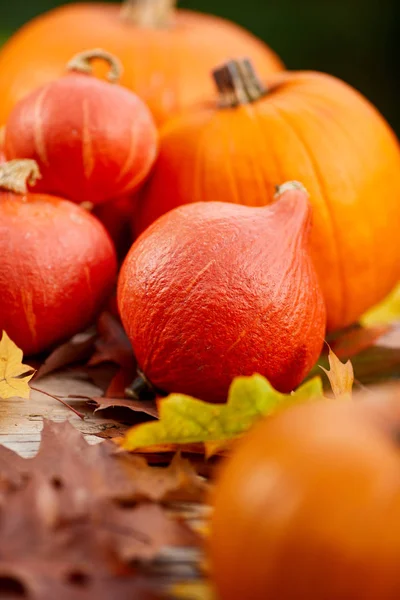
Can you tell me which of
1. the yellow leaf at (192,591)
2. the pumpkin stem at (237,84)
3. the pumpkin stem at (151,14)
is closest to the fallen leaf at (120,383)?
the yellow leaf at (192,591)

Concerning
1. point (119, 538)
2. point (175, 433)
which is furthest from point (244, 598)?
point (175, 433)

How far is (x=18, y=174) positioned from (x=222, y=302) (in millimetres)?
349

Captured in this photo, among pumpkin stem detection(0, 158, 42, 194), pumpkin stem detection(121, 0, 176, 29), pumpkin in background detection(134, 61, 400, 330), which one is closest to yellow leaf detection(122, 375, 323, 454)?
pumpkin stem detection(0, 158, 42, 194)

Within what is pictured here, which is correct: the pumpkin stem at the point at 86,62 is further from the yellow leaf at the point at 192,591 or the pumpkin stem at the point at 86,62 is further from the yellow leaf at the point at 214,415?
the yellow leaf at the point at 192,591

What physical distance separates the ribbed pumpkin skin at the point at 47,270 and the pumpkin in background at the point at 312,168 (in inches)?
9.0

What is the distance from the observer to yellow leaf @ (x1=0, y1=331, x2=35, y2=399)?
86 centimetres

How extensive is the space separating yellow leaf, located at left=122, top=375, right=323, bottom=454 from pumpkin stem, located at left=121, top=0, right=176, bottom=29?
1.31 meters

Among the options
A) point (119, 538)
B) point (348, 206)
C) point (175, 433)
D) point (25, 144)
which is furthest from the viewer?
point (348, 206)

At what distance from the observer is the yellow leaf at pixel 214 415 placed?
70cm

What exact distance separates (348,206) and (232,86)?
28cm

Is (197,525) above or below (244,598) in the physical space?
below

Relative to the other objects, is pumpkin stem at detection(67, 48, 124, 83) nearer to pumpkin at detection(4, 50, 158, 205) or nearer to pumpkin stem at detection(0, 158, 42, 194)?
pumpkin at detection(4, 50, 158, 205)

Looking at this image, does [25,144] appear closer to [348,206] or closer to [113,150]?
[113,150]

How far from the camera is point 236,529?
0.47 meters
